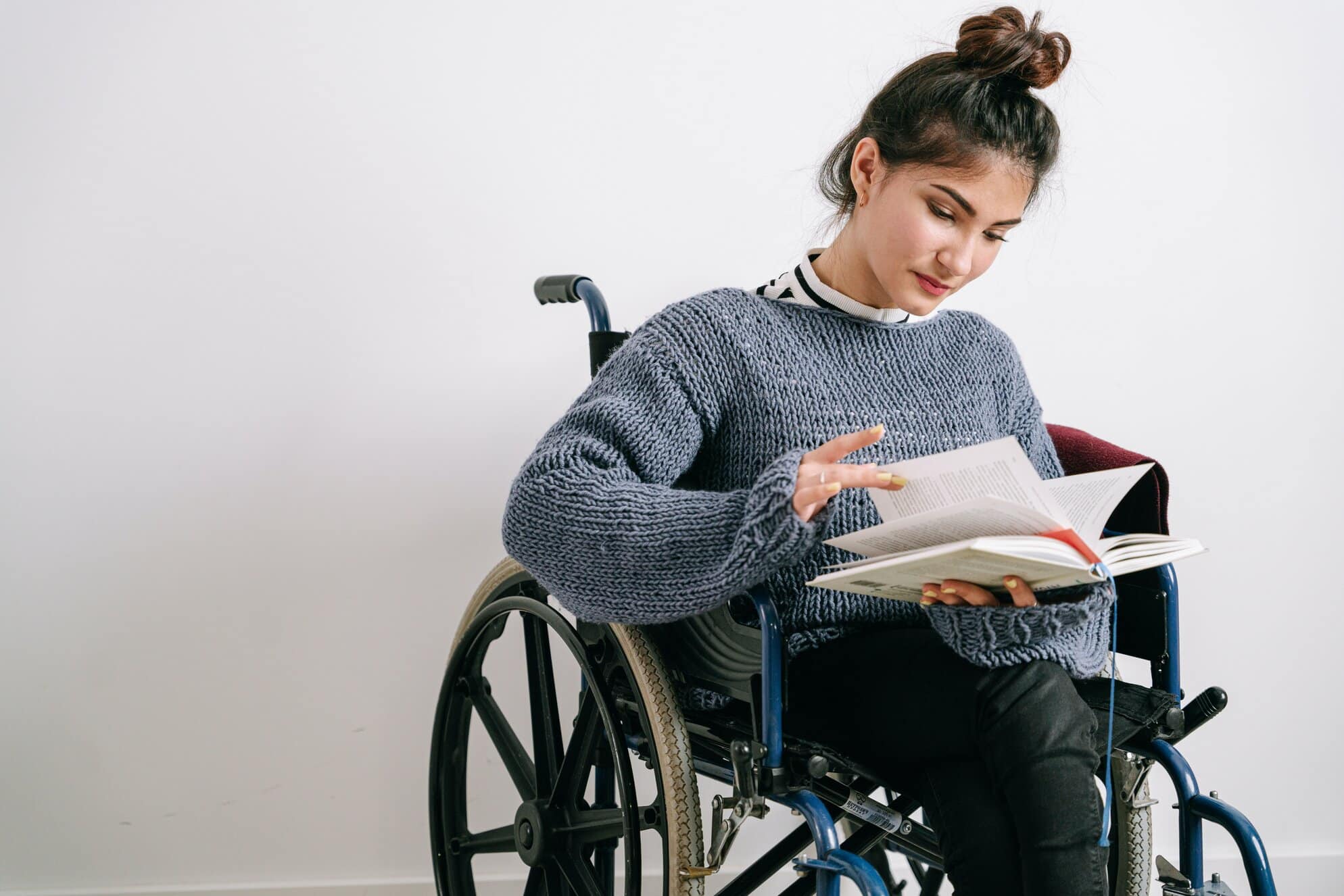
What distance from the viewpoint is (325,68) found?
1.72m

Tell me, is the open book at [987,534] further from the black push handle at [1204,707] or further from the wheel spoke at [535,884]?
the wheel spoke at [535,884]

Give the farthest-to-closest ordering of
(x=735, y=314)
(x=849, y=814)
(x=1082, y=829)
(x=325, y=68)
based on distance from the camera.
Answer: (x=325, y=68) < (x=735, y=314) < (x=849, y=814) < (x=1082, y=829)

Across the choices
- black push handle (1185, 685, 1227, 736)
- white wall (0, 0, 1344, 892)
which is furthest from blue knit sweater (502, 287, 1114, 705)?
white wall (0, 0, 1344, 892)

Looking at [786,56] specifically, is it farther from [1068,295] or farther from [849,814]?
[849,814]

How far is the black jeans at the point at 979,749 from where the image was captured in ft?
3.02

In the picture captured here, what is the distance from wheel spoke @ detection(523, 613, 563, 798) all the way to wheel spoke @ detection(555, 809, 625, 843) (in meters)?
0.07

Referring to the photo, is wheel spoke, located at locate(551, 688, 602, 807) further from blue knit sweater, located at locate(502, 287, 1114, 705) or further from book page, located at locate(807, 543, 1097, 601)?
book page, located at locate(807, 543, 1097, 601)

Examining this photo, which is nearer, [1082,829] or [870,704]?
[1082,829]

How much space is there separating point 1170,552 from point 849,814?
38cm

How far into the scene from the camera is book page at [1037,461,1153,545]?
3.26 feet

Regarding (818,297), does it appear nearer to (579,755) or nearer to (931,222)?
(931,222)

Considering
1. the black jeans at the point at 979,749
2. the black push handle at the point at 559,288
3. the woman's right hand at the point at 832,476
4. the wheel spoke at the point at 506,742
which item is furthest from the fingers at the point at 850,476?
the wheel spoke at the point at 506,742

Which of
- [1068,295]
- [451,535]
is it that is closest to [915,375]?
[1068,295]

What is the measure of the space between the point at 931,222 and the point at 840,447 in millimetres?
355
